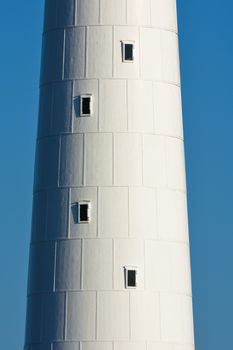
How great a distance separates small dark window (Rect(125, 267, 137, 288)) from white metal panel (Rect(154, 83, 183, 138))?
4357 mm

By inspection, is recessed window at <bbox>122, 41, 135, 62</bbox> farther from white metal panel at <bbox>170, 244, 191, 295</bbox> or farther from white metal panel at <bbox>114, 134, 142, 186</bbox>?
white metal panel at <bbox>170, 244, 191, 295</bbox>

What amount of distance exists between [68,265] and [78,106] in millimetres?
4817

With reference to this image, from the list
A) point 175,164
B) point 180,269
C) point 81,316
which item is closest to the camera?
point 81,316

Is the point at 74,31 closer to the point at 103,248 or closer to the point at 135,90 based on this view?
the point at 135,90

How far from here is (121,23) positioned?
1411 inches

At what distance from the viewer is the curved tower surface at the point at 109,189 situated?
33844mm

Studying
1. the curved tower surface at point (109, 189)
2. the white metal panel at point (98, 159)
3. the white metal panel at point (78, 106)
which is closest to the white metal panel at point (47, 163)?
the curved tower surface at point (109, 189)

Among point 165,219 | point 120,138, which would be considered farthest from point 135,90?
point 165,219

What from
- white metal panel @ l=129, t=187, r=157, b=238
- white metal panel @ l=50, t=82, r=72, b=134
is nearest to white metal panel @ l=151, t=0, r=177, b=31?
white metal panel @ l=50, t=82, r=72, b=134

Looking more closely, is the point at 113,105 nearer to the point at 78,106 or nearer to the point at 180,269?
the point at 78,106

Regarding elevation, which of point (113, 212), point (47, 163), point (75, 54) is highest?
point (75, 54)

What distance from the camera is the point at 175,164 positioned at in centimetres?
3559

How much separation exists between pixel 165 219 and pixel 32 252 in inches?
166

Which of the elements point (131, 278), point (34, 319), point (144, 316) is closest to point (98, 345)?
point (144, 316)
